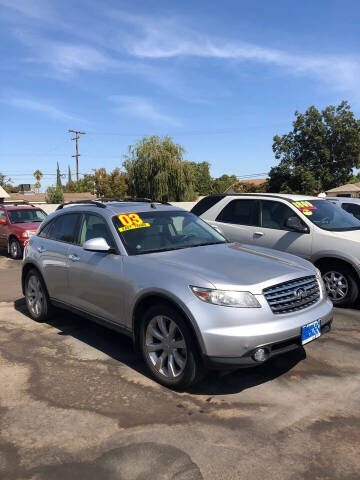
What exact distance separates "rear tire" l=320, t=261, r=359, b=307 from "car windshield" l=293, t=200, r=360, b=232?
0.65 metres

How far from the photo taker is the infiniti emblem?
11.9 ft

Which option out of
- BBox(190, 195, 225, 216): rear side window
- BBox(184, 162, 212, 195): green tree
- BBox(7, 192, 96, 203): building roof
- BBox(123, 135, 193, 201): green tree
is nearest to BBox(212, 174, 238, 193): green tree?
BBox(184, 162, 212, 195): green tree

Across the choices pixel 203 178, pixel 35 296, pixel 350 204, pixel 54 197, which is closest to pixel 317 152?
pixel 54 197

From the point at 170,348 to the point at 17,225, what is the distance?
10.2 metres

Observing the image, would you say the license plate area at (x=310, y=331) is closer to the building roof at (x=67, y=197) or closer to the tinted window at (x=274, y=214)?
the tinted window at (x=274, y=214)

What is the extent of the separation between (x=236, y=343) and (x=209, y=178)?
4761 inches

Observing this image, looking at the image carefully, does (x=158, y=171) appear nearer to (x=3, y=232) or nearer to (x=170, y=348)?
(x=3, y=232)

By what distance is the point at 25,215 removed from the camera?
13.2 metres

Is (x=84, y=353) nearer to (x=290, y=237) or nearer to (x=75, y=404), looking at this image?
(x=75, y=404)

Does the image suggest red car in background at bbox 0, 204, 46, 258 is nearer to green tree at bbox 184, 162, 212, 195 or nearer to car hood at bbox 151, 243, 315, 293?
car hood at bbox 151, 243, 315, 293

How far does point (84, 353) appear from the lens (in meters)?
4.57

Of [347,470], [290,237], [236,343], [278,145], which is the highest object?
[278,145]

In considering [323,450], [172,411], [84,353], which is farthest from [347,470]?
[84,353]

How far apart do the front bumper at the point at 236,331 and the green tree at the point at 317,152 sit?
2043 inches
